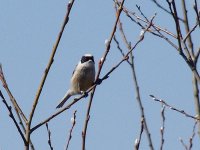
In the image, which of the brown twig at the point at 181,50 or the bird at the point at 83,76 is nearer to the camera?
the brown twig at the point at 181,50

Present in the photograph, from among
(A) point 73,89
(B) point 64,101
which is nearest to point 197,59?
(A) point 73,89

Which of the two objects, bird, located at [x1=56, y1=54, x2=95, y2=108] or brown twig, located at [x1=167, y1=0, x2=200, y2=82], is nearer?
brown twig, located at [x1=167, y1=0, x2=200, y2=82]

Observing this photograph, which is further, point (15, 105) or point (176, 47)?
point (176, 47)

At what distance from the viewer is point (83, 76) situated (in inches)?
248

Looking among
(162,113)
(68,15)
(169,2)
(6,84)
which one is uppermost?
(169,2)

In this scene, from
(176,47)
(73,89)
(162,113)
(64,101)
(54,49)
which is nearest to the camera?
(54,49)

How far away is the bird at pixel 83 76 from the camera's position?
6266 mm

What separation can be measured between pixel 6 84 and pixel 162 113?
1.67 metres

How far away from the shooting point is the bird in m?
6.27

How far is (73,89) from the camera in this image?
6586 mm

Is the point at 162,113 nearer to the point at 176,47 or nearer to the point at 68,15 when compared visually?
the point at 176,47

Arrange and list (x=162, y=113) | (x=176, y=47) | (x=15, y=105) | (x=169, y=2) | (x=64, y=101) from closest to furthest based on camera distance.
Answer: (x=15, y=105), (x=169, y=2), (x=176, y=47), (x=162, y=113), (x=64, y=101)

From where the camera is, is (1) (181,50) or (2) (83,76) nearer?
(1) (181,50)

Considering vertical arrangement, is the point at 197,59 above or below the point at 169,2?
below
